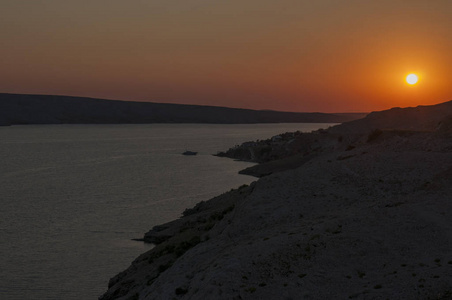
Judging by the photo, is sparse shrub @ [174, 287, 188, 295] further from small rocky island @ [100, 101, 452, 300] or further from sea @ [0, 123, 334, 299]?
sea @ [0, 123, 334, 299]

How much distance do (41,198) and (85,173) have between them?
82.8 ft

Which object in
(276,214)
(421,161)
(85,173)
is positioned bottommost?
(85,173)

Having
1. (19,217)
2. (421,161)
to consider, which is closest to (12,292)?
(19,217)

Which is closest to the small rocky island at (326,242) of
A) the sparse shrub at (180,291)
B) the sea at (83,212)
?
the sparse shrub at (180,291)

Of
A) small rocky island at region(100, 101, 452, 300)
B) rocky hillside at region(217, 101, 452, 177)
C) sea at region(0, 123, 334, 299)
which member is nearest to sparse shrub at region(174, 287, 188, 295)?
small rocky island at region(100, 101, 452, 300)

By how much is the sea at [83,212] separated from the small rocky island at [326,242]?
3.50 metres

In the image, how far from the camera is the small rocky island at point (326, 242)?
53.0 ft

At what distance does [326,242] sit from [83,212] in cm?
3421

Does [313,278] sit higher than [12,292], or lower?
higher

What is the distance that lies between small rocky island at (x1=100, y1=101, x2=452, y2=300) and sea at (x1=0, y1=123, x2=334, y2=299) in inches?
138

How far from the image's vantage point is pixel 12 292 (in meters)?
27.5

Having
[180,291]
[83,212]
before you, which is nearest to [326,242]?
[180,291]

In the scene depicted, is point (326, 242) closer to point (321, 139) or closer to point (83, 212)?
point (83, 212)

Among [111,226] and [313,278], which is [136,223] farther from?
[313,278]
